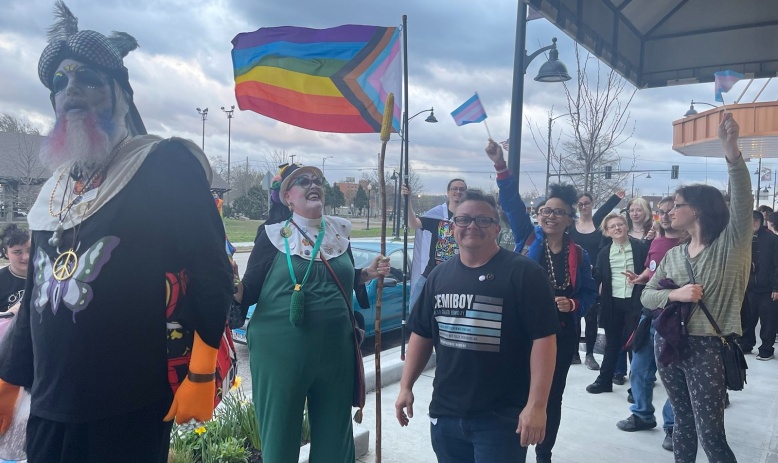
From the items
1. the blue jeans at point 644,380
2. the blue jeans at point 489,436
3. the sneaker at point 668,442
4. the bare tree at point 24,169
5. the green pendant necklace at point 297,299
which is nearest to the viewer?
the blue jeans at point 489,436

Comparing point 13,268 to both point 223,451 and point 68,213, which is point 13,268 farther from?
point 68,213

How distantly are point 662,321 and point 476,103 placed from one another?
2.23 metres

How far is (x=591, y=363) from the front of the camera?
6227 mm

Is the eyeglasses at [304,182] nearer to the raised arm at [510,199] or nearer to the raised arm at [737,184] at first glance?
the raised arm at [510,199]

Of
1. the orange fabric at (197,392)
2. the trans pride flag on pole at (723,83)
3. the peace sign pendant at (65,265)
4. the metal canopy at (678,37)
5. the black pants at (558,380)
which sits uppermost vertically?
the metal canopy at (678,37)

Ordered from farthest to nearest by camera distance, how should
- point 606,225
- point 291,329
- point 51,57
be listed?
point 606,225, point 291,329, point 51,57

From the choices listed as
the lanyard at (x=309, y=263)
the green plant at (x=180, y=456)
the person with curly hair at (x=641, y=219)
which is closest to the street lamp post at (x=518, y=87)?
the person with curly hair at (x=641, y=219)

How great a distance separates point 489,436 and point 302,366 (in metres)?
1.02

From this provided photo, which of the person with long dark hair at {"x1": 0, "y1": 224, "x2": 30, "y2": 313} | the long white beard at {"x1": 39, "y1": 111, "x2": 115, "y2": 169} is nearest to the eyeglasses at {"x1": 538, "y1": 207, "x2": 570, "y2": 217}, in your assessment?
the long white beard at {"x1": 39, "y1": 111, "x2": 115, "y2": 169}

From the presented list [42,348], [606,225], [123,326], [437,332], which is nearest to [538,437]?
[437,332]

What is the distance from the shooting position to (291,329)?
9.39ft

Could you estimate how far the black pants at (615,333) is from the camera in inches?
210

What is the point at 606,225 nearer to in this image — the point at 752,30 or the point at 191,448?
the point at 752,30

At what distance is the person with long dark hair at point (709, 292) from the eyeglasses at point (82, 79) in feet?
9.60
